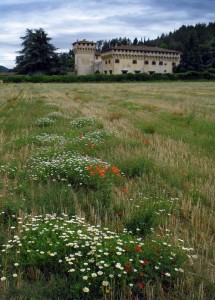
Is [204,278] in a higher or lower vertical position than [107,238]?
lower

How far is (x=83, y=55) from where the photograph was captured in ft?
348

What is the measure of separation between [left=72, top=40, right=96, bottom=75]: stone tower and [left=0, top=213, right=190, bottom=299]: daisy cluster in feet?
342

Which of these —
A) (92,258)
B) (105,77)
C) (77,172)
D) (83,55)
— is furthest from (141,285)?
(83,55)

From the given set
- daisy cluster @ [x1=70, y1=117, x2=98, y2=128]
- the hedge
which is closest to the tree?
the hedge

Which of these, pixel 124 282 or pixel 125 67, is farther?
pixel 125 67

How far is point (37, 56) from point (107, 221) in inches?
3558

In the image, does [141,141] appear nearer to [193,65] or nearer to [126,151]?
[126,151]

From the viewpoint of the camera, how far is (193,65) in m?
101

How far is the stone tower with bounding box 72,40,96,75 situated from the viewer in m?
105

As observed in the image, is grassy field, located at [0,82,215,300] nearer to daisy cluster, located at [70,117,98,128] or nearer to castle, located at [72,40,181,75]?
daisy cluster, located at [70,117,98,128]

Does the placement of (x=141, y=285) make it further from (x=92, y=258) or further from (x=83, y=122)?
(x=83, y=122)

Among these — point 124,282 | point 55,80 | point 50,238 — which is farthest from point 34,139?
point 55,80

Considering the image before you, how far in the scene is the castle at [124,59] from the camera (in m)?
101

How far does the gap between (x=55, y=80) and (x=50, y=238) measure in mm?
74584
